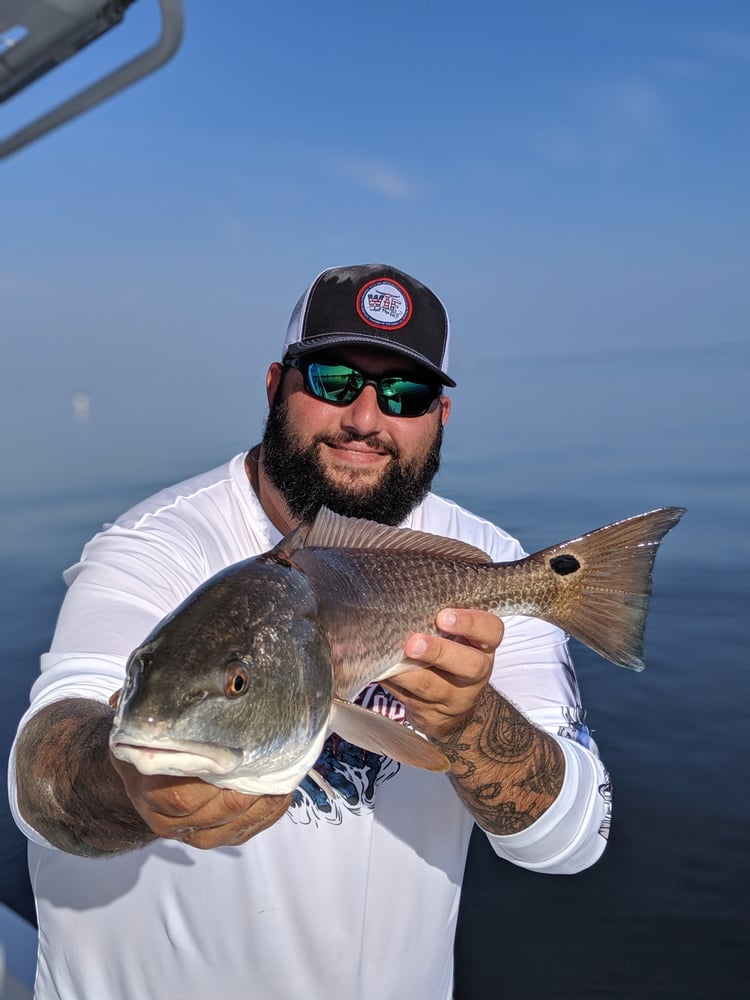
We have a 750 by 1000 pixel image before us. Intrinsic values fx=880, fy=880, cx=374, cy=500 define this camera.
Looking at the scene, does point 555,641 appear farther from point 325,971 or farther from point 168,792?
point 168,792

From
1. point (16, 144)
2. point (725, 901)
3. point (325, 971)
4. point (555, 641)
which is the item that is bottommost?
point (725, 901)

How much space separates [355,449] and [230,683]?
6.44 feet

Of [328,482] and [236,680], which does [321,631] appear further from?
[328,482]

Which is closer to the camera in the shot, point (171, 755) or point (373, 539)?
point (171, 755)

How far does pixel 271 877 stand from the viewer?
2.96 m

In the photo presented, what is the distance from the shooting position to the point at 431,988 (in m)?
3.36

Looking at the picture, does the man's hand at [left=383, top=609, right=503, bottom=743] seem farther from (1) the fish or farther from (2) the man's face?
(2) the man's face

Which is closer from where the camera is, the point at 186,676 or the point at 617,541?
the point at 186,676

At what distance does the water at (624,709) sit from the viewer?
16.2 feet

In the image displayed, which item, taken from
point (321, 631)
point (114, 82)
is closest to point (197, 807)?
point (321, 631)

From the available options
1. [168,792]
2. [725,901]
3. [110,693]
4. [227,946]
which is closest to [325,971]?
[227,946]

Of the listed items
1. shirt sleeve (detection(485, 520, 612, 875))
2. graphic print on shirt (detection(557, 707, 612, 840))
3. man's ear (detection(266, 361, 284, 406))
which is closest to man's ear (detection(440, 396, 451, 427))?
man's ear (detection(266, 361, 284, 406))

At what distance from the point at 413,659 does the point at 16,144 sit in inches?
99.5

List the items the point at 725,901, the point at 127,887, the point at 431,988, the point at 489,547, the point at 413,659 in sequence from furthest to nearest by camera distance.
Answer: the point at 725,901
the point at 489,547
the point at 431,988
the point at 127,887
the point at 413,659
